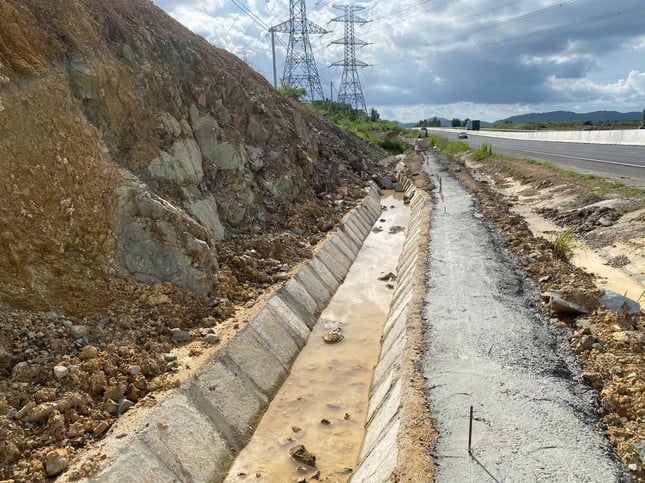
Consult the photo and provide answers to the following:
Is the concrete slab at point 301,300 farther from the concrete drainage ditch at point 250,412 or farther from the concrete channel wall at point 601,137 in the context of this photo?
the concrete channel wall at point 601,137

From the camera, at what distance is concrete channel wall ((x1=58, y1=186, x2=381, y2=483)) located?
518cm

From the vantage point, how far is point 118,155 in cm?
990

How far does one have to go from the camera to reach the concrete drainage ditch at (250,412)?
17.0ft

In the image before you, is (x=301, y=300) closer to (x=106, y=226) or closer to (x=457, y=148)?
(x=106, y=226)

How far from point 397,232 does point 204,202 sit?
9.24 metres

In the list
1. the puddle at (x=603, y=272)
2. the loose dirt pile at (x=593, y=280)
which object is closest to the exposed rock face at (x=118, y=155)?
the loose dirt pile at (x=593, y=280)

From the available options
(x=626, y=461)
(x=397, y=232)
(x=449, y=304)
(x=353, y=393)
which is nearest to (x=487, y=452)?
(x=626, y=461)

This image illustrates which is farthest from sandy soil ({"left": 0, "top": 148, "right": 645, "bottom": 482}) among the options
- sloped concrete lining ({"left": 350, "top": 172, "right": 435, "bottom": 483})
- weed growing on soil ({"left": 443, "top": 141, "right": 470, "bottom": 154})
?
weed growing on soil ({"left": 443, "top": 141, "right": 470, "bottom": 154})

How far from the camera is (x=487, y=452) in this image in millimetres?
5168

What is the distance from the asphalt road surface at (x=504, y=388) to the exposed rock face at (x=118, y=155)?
446 cm

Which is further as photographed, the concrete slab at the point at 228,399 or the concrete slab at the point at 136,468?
the concrete slab at the point at 228,399

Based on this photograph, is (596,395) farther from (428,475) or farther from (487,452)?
(428,475)

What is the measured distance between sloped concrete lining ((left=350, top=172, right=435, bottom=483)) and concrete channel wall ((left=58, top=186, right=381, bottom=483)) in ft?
5.28

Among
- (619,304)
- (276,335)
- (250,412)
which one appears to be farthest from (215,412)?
(619,304)
